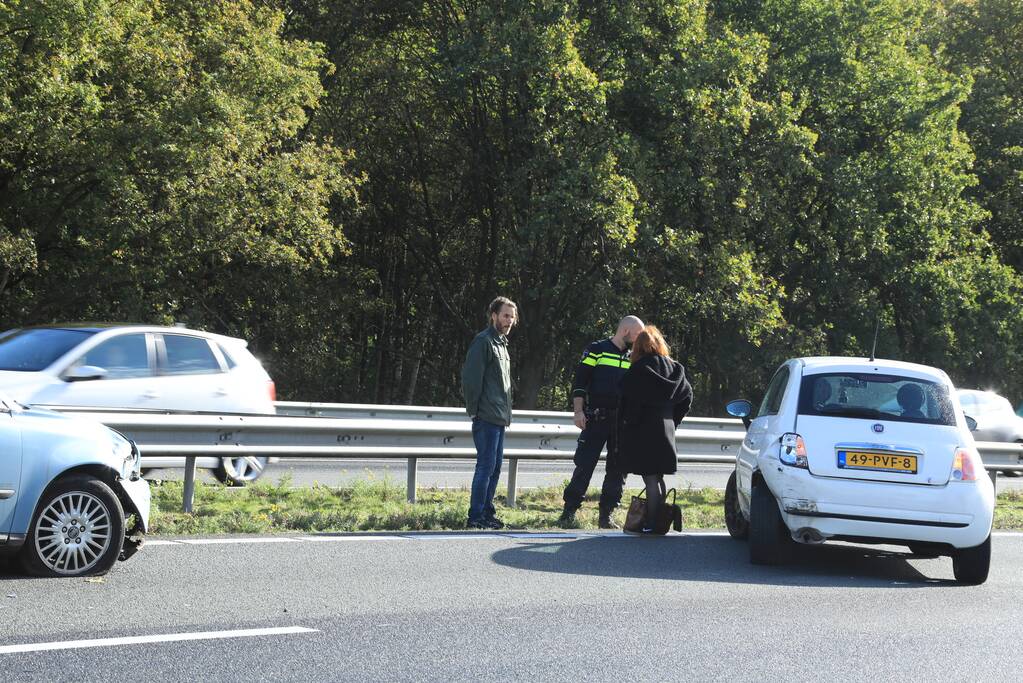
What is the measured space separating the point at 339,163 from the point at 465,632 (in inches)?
876

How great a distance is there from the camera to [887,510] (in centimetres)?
956

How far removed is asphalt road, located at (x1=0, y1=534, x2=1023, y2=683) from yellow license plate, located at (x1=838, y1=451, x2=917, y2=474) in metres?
0.81

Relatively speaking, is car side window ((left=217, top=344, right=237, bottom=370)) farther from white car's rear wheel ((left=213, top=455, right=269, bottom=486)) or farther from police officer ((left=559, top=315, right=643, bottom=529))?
police officer ((left=559, top=315, right=643, bottom=529))

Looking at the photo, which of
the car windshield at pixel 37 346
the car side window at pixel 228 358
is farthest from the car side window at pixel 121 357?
the car side window at pixel 228 358

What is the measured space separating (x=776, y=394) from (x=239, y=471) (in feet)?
20.0

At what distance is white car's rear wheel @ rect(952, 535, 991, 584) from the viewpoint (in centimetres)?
968

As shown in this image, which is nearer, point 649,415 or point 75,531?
point 75,531

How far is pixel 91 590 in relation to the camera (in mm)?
7617

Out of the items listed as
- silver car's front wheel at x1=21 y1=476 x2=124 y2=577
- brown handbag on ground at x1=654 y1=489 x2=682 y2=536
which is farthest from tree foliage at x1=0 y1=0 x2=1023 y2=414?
silver car's front wheel at x1=21 y1=476 x2=124 y2=577

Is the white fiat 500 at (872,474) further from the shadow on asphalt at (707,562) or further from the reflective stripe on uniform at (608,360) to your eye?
the reflective stripe on uniform at (608,360)

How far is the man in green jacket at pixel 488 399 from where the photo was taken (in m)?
11.1

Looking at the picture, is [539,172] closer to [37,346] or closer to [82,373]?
[37,346]

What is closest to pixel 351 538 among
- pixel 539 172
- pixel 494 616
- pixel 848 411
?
pixel 494 616

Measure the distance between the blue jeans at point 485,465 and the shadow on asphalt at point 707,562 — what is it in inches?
36.8
